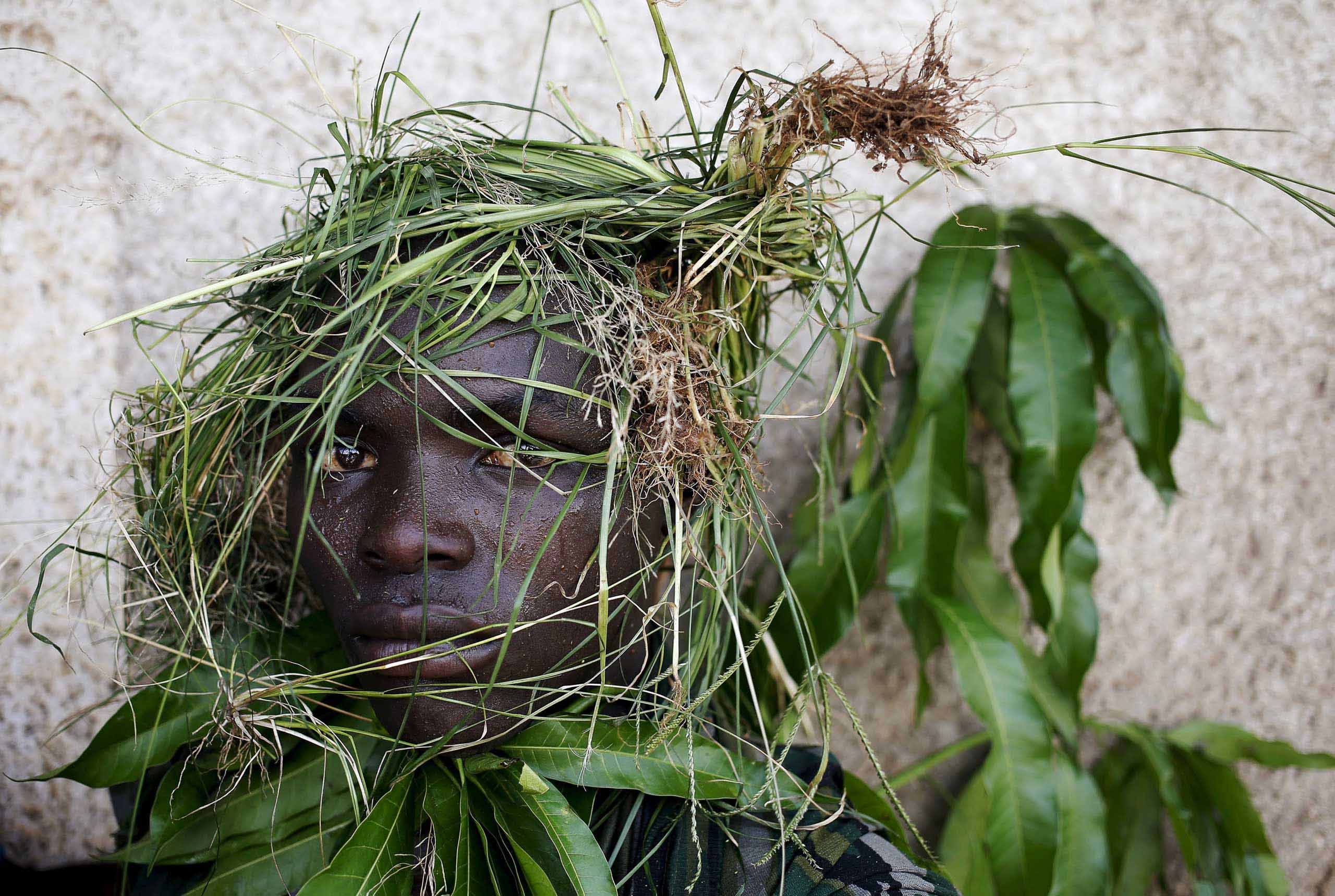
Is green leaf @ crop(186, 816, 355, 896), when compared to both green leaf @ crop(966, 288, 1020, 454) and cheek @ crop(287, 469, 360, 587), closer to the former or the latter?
cheek @ crop(287, 469, 360, 587)

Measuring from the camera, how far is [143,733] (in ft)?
2.44

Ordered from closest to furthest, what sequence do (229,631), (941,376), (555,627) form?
1. (555,627)
2. (229,631)
3. (941,376)

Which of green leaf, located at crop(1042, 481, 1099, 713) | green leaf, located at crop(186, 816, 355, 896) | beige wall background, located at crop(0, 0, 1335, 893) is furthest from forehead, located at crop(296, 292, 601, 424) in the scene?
green leaf, located at crop(1042, 481, 1099, 713)

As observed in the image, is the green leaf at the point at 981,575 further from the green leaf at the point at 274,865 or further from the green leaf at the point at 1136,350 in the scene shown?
the green leaf at the point at 274,865

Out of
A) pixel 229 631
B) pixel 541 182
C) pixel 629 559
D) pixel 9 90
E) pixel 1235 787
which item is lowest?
pixel 1235 787

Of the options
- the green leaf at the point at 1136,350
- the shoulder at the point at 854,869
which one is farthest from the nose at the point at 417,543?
the green leaf at the point at 1136,350

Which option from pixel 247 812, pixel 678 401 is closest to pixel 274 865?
pixel 247 812

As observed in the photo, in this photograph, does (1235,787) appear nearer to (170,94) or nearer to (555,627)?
(555,627)

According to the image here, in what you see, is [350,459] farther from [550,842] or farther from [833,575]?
[833,575]

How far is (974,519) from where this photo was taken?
3.43ft

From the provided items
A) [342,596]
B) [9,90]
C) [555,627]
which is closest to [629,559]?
[555,627]

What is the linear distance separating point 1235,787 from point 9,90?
5.64ft

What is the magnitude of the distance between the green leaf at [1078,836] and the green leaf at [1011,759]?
0.03m

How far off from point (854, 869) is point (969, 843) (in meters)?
0.47
